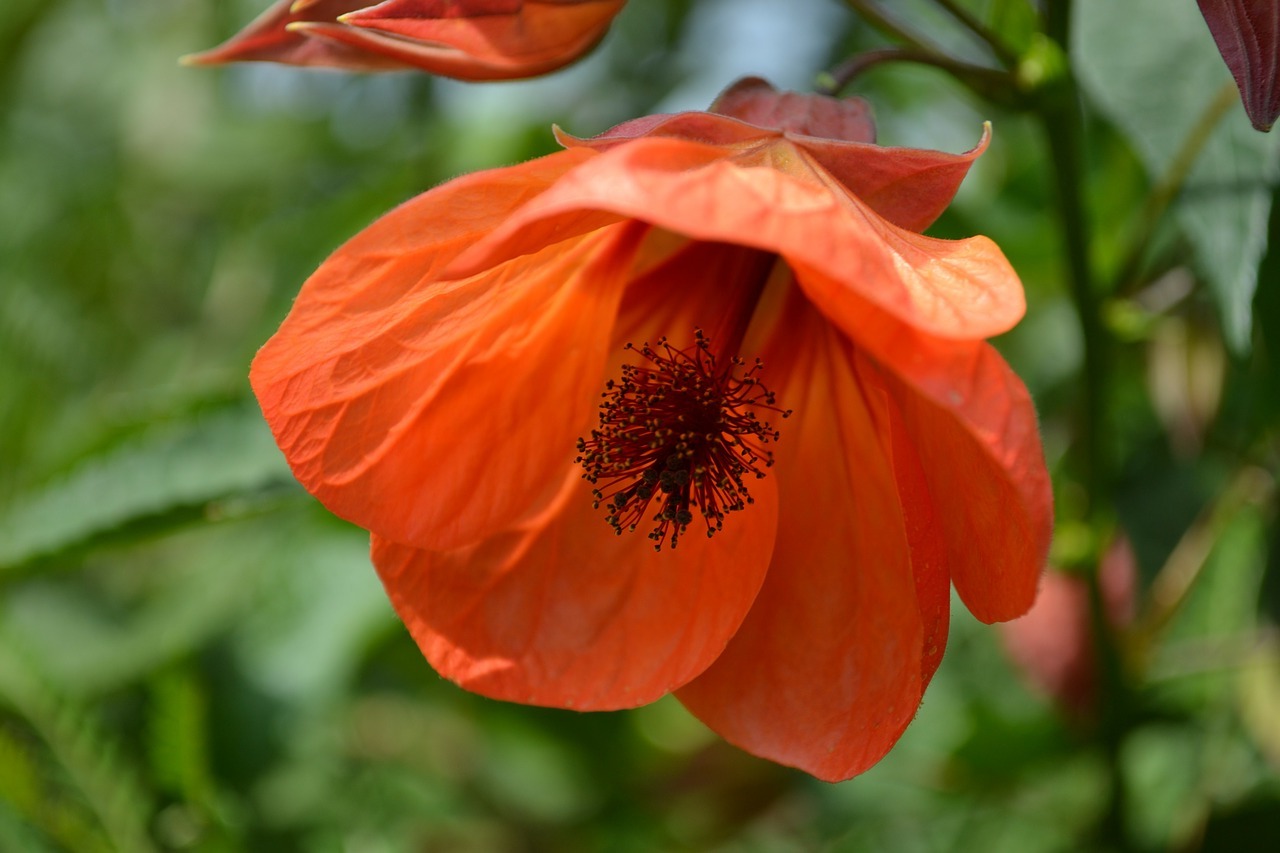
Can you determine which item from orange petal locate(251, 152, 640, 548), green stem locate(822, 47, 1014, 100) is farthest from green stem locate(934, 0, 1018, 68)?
orange petal locate(251, 152, 640, 548)

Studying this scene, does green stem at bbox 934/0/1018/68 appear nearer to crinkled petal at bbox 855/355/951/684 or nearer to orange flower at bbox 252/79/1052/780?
orange flower at bbox 252/79/1052/780

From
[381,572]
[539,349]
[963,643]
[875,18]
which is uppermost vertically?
[875,18]

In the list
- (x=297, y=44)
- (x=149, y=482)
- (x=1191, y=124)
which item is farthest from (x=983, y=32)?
(x=149, y=482)

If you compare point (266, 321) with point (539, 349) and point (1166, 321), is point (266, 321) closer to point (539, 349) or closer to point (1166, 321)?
point (539, 349)

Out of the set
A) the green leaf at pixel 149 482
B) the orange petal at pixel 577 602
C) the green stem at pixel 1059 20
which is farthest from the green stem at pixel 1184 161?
the green leaf at pixel 149 482

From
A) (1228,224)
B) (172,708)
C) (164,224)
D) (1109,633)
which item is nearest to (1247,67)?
(1228,224)

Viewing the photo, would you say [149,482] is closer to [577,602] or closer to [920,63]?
[577,602]
